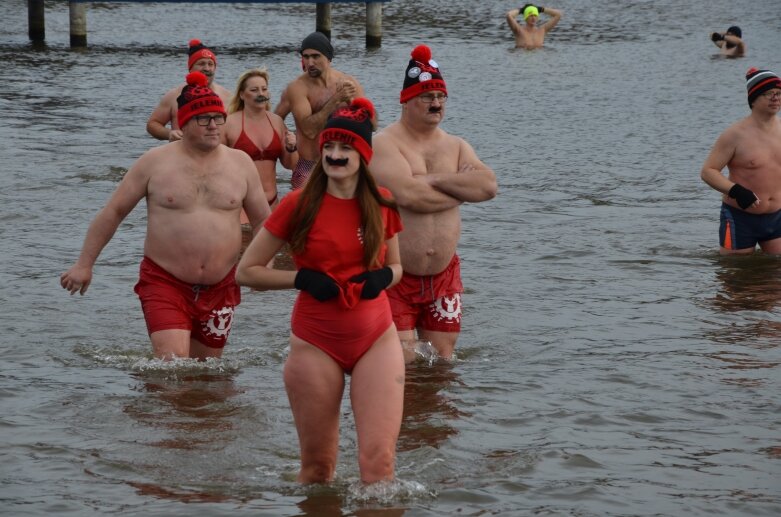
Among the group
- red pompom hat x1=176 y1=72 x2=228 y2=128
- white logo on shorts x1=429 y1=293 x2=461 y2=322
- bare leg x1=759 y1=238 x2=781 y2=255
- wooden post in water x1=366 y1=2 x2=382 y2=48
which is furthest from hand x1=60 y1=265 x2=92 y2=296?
wooden post in water x1=366 y1=2 x2=382 y2=48

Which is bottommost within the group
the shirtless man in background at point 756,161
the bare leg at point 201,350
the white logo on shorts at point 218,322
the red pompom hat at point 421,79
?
the bare leg at point 201,350

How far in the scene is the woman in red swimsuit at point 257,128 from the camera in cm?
1212

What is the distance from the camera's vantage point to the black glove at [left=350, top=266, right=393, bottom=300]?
6.25m

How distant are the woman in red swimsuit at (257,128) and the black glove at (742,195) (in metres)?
3.70

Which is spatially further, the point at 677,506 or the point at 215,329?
the point at 215,329

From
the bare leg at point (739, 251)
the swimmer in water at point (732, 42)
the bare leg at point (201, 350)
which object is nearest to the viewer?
the bare leg at point (201, 350)

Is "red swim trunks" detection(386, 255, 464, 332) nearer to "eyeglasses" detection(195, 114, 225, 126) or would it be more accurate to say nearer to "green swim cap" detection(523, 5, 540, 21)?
"eyeglasses" detection(195, 114, 225, 126)

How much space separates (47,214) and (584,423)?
812 centimetres

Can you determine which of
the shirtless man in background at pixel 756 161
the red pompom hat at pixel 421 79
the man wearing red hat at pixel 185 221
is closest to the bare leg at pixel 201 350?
the man wearing red hat at pixel 185 221

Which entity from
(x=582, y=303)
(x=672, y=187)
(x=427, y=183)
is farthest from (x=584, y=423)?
(x=672, y=187)

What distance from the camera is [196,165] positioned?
8.47 metres

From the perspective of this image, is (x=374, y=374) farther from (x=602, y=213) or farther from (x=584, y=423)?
(x=602, y=213)

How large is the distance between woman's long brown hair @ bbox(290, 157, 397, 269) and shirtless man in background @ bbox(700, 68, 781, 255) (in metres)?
6.11

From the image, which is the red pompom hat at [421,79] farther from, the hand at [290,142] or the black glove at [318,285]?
the hand at [290,142]
